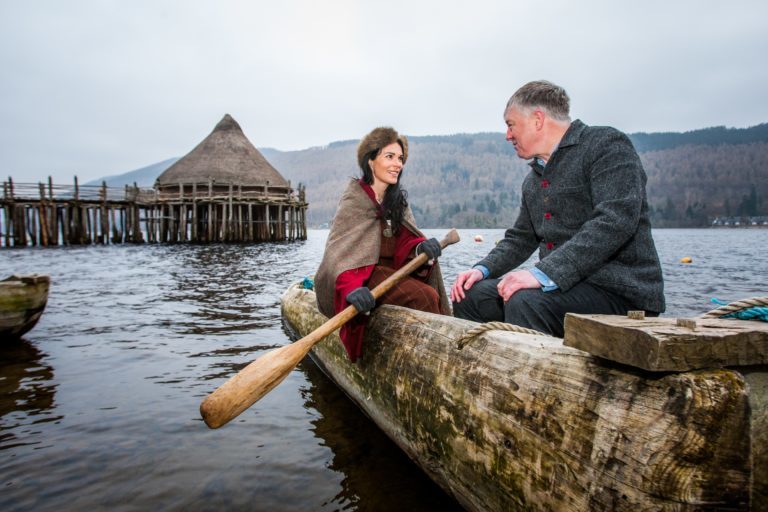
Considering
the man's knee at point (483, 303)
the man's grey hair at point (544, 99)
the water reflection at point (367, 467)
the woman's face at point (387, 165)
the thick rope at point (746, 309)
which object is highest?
the man's grey hair at point (544, 99)

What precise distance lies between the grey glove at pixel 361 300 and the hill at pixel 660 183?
107m

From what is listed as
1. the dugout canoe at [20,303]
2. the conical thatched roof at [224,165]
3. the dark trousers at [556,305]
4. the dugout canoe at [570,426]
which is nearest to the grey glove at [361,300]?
the dugout canoe at [570,426]

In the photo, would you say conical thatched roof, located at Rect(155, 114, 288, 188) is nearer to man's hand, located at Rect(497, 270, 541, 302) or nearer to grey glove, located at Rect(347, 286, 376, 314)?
grey glove, located at Rect(347, 286, 376, 314)

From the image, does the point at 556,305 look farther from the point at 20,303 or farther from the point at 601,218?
the point at 20,303

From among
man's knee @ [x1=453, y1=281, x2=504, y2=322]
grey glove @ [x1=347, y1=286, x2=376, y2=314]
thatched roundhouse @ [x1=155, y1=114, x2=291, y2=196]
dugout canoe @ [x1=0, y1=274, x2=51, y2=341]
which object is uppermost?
thatched roundhouse @ [x1=155, y1=114, x2=291, y2=196]

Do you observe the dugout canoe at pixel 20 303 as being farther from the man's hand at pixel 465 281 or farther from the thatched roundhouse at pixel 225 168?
the thatched roundhouse at pixel 225 168

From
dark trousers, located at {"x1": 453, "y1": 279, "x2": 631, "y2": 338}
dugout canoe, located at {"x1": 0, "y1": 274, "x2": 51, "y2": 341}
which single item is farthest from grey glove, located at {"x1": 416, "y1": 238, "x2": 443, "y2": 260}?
dugout canoe, located at {"x1": 0, "y1": 274, "x2": 51, "y2": 341}

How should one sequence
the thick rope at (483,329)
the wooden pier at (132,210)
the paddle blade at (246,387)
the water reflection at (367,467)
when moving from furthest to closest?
the wooden pier at (132,210), the water reflection at (367,467), the paddle blade at (246,387), the thick rope at (483,329)

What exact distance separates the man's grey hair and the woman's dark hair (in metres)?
1.05

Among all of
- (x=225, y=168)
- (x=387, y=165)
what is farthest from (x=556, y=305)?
(x=225, y=168)

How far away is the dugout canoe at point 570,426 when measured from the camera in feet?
4.14

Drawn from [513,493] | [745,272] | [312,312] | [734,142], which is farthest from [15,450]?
[734,142]

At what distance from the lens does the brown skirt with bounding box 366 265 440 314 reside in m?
3.33

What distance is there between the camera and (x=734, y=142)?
15325 cm
